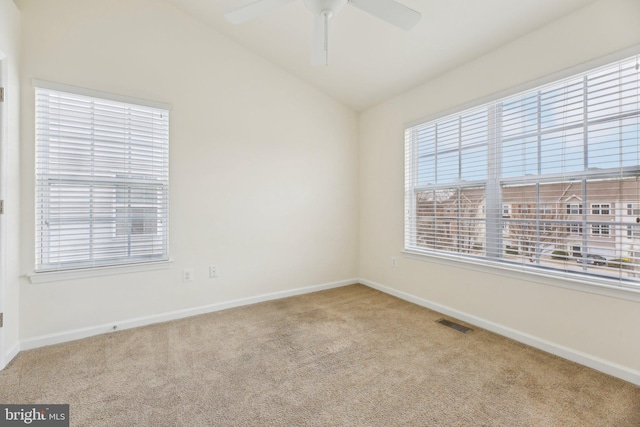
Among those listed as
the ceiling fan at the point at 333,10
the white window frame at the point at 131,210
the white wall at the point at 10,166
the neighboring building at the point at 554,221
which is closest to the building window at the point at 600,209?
the neighboring building at the point at 554,221

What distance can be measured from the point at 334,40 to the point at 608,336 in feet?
10.9

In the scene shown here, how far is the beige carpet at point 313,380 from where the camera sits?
5.14 feet

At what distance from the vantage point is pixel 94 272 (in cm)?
254

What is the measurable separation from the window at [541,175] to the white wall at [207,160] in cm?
136

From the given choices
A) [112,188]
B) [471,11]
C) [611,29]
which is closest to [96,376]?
[112,188]

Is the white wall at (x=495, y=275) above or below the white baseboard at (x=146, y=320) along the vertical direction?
above

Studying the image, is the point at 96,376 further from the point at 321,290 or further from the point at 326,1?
the point at 326,1

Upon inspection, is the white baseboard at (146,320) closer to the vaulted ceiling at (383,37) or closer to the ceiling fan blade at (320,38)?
the ceiling fan blade at (320,38)

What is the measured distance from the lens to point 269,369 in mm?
2021

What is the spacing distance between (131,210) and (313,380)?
7.40 feet

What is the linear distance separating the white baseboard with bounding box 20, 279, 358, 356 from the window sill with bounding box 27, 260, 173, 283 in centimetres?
46

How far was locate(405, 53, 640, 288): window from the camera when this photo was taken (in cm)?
193

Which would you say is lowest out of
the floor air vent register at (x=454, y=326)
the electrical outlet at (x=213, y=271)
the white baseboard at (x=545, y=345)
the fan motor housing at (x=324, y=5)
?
the floor air vent register at (x=454, y=326)

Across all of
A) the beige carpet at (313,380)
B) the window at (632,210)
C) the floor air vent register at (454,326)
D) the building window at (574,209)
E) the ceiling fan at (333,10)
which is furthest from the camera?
the floor air vent register at (454,326)
